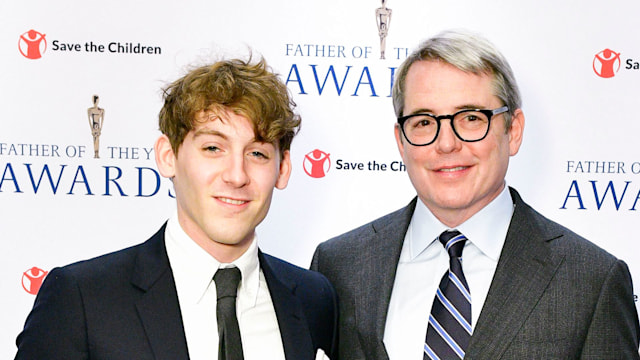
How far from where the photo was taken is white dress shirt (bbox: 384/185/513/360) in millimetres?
2131

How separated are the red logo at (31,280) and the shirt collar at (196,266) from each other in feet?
4.66

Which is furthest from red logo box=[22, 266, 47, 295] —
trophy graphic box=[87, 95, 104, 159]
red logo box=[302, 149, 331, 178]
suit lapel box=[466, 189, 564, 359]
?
suit lapel box=[466, 189, 564, 359]

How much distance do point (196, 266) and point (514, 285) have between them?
2.79 ft

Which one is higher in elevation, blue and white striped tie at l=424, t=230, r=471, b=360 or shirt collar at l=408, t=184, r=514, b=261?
shirt collar at l=408, t=184, r=514, b=261

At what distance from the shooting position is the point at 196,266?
190 centimetres

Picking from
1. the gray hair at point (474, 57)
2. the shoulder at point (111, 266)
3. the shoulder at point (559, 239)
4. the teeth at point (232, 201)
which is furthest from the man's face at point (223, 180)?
the shoulder at point (559, 239)

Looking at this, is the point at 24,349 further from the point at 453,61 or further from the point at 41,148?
the point at 41,148

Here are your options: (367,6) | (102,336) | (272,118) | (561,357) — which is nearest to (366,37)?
(367,6)

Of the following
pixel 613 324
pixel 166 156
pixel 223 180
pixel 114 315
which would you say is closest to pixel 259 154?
pixel 223 180

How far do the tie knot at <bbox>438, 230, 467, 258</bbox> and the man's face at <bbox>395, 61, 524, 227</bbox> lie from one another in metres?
0.04

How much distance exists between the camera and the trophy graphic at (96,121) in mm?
3148

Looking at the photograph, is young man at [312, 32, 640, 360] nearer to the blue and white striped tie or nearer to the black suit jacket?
Result: the blue and white striped tie

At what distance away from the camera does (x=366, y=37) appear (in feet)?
10.4

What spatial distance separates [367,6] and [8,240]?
69.1 inches
